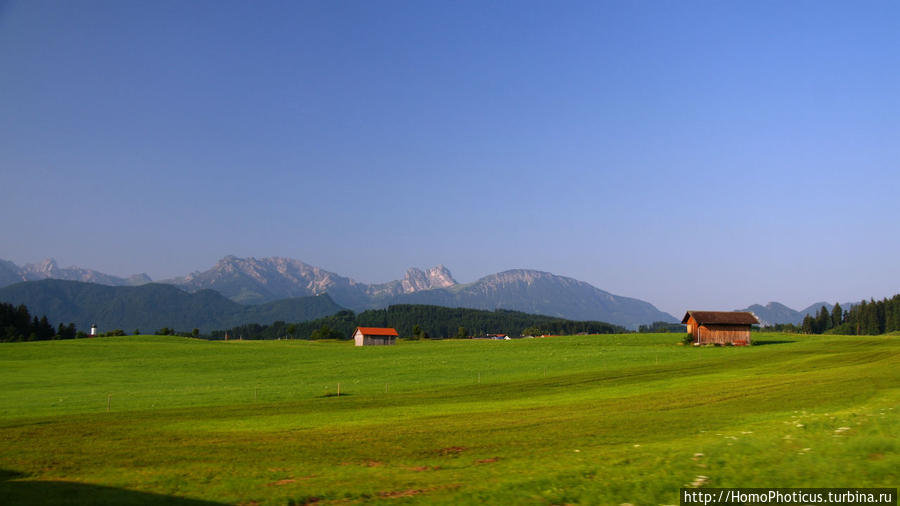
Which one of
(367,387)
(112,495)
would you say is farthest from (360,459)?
(367,387)

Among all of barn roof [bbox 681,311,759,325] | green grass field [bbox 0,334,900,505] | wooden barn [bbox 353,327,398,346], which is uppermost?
barn roof [bbox 681,311,759,325]

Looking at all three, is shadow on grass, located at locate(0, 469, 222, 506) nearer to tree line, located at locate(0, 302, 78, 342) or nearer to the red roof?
the red roof

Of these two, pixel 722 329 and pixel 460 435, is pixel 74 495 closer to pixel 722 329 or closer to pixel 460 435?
pixel 460 435

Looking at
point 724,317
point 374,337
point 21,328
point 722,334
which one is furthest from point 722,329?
point 21,328

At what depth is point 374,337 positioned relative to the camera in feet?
476

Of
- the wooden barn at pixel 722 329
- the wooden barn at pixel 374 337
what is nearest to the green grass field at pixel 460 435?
the wooden barn at pixel 722 329

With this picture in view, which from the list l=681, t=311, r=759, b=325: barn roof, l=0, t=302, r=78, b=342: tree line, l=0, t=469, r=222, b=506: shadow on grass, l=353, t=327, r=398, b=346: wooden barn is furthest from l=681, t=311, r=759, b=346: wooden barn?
l=0, t=302, r=78, b=342: tree line

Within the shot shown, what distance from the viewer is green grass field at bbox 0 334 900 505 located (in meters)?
15.4

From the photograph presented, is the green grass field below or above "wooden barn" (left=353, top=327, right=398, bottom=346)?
above

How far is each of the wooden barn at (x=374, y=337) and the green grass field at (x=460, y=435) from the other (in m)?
83.1

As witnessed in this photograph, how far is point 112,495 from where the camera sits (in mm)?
15344

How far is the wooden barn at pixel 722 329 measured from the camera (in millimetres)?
96625

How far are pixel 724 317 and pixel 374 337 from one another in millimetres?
80538

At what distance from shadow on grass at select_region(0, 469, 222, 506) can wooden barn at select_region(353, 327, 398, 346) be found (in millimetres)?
127361
